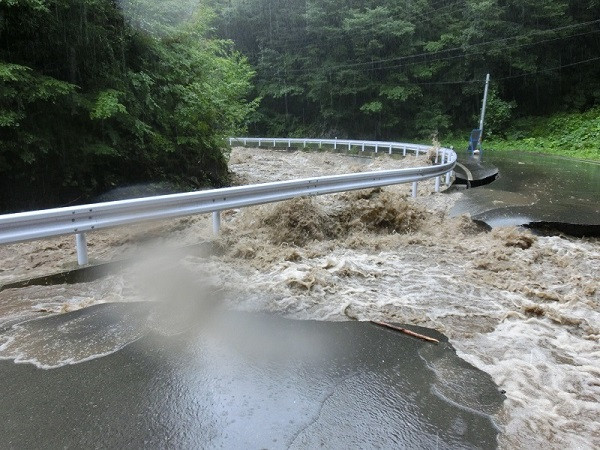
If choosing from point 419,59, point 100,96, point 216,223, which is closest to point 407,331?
point 216,223

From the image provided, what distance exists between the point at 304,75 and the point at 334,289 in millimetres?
39353

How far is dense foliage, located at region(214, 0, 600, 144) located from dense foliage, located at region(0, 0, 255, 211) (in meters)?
27.9

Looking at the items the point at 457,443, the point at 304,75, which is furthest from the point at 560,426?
the point at 304,75

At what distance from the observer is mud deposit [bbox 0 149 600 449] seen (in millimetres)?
3712

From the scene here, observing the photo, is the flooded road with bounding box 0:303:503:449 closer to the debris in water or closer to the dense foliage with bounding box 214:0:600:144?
the debris in water

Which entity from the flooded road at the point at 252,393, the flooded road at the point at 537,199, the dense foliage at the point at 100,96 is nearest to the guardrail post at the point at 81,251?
the flooded road at the point at 252,393

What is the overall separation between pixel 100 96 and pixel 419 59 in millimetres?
35301

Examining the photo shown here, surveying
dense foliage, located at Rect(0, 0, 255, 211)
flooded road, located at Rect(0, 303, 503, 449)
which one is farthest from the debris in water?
dense foliage, located at Rect(0, 0, 255, 211)

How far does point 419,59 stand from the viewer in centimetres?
3928

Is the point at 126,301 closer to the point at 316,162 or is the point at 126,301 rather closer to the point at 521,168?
the point at 521,168

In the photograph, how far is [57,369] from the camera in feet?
12.2

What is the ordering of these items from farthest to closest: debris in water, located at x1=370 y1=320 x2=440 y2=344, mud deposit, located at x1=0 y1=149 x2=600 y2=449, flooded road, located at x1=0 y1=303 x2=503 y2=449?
debris in water, located at x1=370 y1=320 x2=440 y2=344 → mud deposit, located at x1=0 y1=149 x2=600 y2=449 → flooded road, located at x1=0 y1=303 x2=503 y2=449

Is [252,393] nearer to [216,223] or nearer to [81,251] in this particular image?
[81,251]

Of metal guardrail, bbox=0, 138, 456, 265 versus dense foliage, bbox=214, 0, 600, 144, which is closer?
metal guardrail, bbox=0, 138, 456, 265
